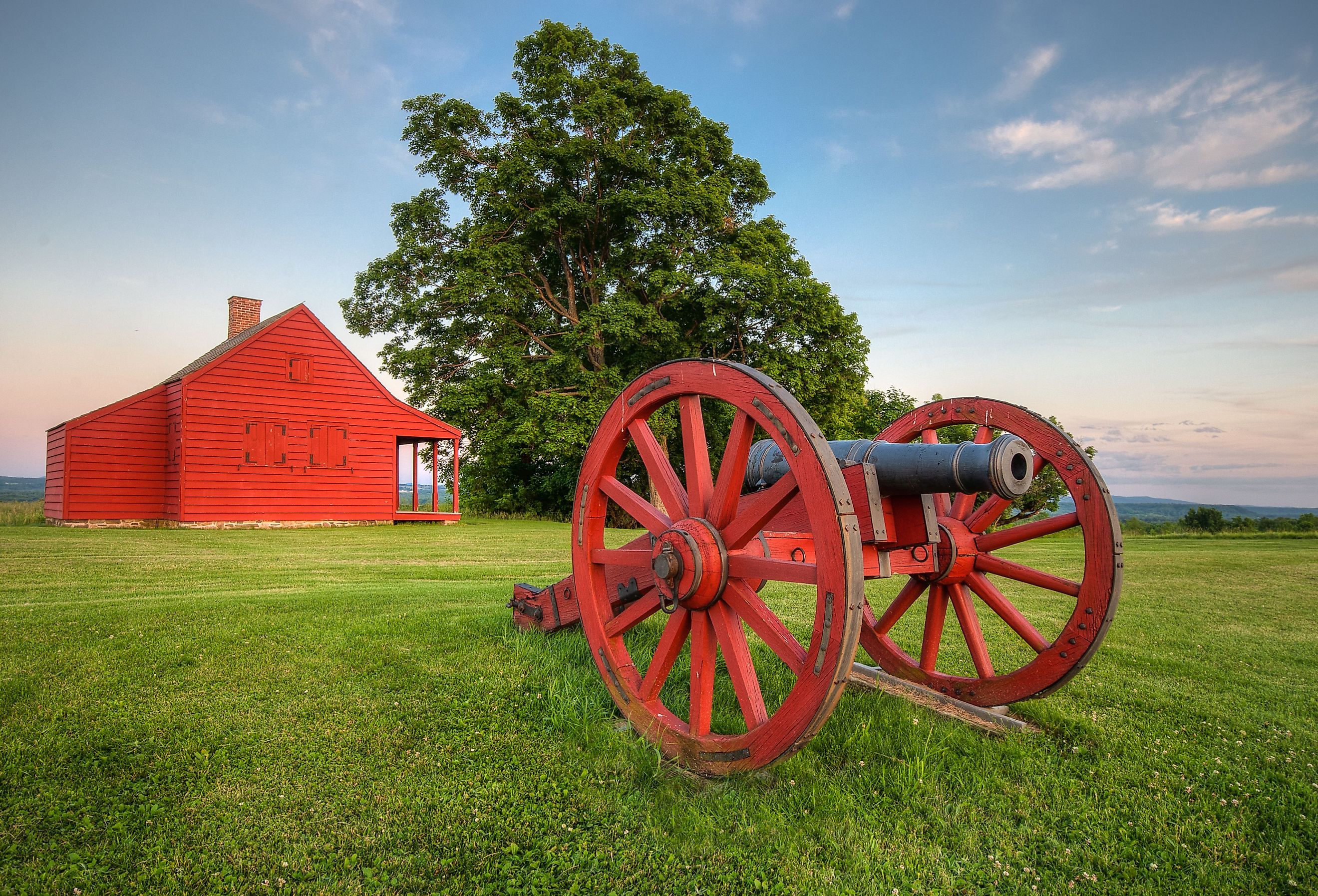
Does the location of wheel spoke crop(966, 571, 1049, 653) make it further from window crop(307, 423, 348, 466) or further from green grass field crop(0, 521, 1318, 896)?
window crop(307, 423, 348, 466)

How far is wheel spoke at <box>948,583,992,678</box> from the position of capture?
429 cm

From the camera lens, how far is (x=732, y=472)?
3.24 meters

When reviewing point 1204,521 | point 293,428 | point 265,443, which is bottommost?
point 1204,521

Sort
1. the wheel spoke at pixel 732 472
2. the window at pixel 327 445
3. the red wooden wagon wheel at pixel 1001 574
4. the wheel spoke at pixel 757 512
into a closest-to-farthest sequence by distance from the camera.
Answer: the wheel spoke at pixel 757 512 → the wheel spoke at pixel 732 472 → the red wooden wagon wheel at pixel 1001 574 → the window at pixel 327 445

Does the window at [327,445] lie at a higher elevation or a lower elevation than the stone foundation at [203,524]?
higher

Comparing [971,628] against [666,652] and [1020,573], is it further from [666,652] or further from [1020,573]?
[666,652]

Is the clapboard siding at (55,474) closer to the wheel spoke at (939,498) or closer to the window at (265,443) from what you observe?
the window at (265,443)

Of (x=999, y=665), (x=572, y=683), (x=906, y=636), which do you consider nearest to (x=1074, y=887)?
(x=572, y=683)

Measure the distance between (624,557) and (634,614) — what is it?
0.30m

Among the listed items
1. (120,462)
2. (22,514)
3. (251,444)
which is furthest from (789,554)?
(22,514)

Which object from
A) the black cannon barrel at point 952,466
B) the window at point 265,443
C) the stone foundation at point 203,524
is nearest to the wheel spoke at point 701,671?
the black cannon barrel at point 952,466

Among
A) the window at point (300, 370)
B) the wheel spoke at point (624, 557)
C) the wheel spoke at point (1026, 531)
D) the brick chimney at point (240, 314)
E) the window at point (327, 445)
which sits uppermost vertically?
the brick chimney at point (240, 314)

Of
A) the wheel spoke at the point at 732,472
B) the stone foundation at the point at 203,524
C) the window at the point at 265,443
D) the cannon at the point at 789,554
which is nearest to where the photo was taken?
the cannon at the point at 789,554

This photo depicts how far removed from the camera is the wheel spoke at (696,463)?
3436 millimetres
